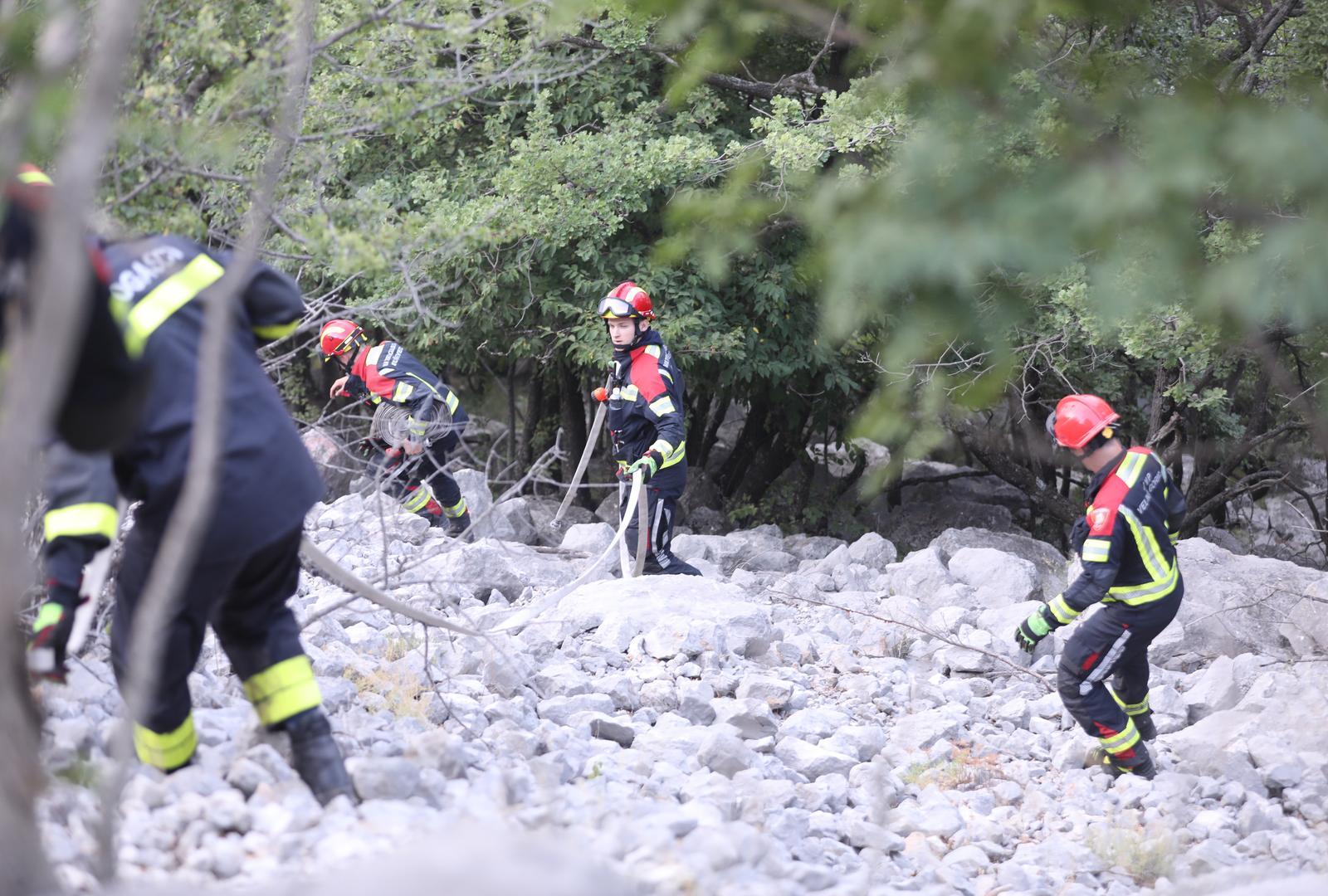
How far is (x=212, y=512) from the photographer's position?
322 centimetres

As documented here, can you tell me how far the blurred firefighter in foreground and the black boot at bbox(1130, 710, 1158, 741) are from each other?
12.7 ft

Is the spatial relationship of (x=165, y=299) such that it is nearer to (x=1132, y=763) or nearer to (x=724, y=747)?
(x=724, y=747)

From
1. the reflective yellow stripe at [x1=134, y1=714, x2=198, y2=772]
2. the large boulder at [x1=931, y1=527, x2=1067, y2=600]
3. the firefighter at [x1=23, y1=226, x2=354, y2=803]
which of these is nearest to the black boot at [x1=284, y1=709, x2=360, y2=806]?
the firefighter at [x1=23, y1=226, x2=354, y2=803]

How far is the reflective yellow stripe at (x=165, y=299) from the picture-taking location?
3244 mm

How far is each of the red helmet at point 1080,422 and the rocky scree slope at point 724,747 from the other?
4.82 feet

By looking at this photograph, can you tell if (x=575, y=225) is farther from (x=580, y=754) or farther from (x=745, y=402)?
(x=580, y=754)

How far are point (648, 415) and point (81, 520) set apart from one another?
574 cm

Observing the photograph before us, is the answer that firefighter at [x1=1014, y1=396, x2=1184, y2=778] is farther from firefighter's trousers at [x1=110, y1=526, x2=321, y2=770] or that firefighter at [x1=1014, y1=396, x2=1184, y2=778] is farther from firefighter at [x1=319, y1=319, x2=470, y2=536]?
firefighter at [x1=319, y1=319, x2=470, y2=536]

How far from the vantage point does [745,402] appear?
1358 cm

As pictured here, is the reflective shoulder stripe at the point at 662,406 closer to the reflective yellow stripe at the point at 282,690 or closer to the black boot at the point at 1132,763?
the black boot at the point at 1132,763

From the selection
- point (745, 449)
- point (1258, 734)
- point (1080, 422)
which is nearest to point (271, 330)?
point (1080, 422)

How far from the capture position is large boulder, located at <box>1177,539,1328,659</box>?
7555 millimetres

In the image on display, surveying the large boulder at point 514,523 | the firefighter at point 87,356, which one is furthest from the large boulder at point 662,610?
the firefighter at point 87,356

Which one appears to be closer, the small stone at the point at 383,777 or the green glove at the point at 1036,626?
the small stone at the point at 383,777
